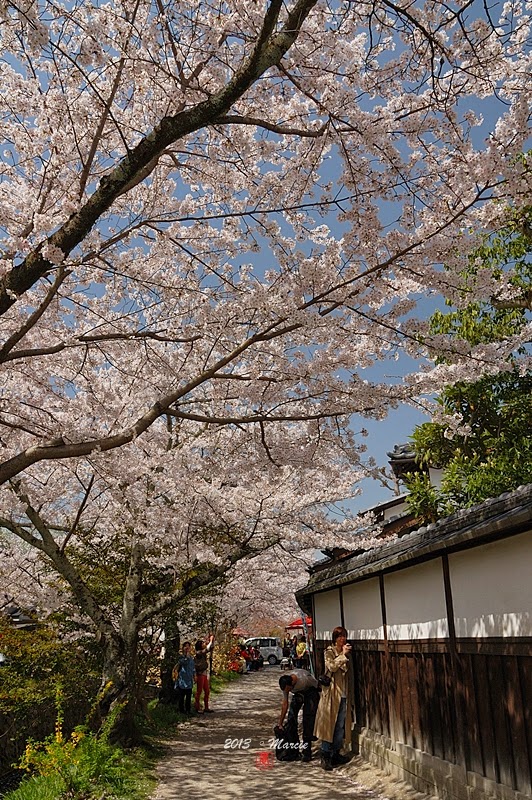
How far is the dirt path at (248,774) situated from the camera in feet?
25.4

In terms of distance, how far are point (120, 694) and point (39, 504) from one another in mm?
3353

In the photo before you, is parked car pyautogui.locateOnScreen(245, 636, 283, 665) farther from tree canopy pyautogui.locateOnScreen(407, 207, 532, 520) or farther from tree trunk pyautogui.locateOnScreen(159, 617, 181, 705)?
tree canopy pyautogui.locateOnScreen(407, 207, 532, 520)

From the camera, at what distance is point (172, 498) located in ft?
39.2

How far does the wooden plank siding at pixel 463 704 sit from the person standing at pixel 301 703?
135 cm

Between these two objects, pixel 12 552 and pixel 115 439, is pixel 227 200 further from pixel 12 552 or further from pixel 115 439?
pixel 12 552

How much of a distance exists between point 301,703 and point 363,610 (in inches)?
69.4

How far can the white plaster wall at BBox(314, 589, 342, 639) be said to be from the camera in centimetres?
1204

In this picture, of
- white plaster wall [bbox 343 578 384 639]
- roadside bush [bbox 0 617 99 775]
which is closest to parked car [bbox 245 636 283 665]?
roadside bush [bbox 0 617 99 775]

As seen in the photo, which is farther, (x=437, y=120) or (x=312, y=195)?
(x=312, y=195)

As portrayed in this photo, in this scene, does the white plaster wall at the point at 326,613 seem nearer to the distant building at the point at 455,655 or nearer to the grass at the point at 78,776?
the distant building at the point at 455,655

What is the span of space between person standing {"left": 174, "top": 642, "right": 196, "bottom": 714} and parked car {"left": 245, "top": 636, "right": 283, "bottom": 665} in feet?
Answer: 100

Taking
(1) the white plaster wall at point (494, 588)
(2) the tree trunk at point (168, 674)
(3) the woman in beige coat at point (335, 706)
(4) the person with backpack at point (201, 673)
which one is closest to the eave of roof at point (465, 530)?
(1) the white plaster wall at point (494, 588)

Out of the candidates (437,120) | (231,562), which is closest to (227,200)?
(437,120)

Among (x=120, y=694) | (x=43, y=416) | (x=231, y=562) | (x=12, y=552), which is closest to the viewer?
(x=43, y=416)
